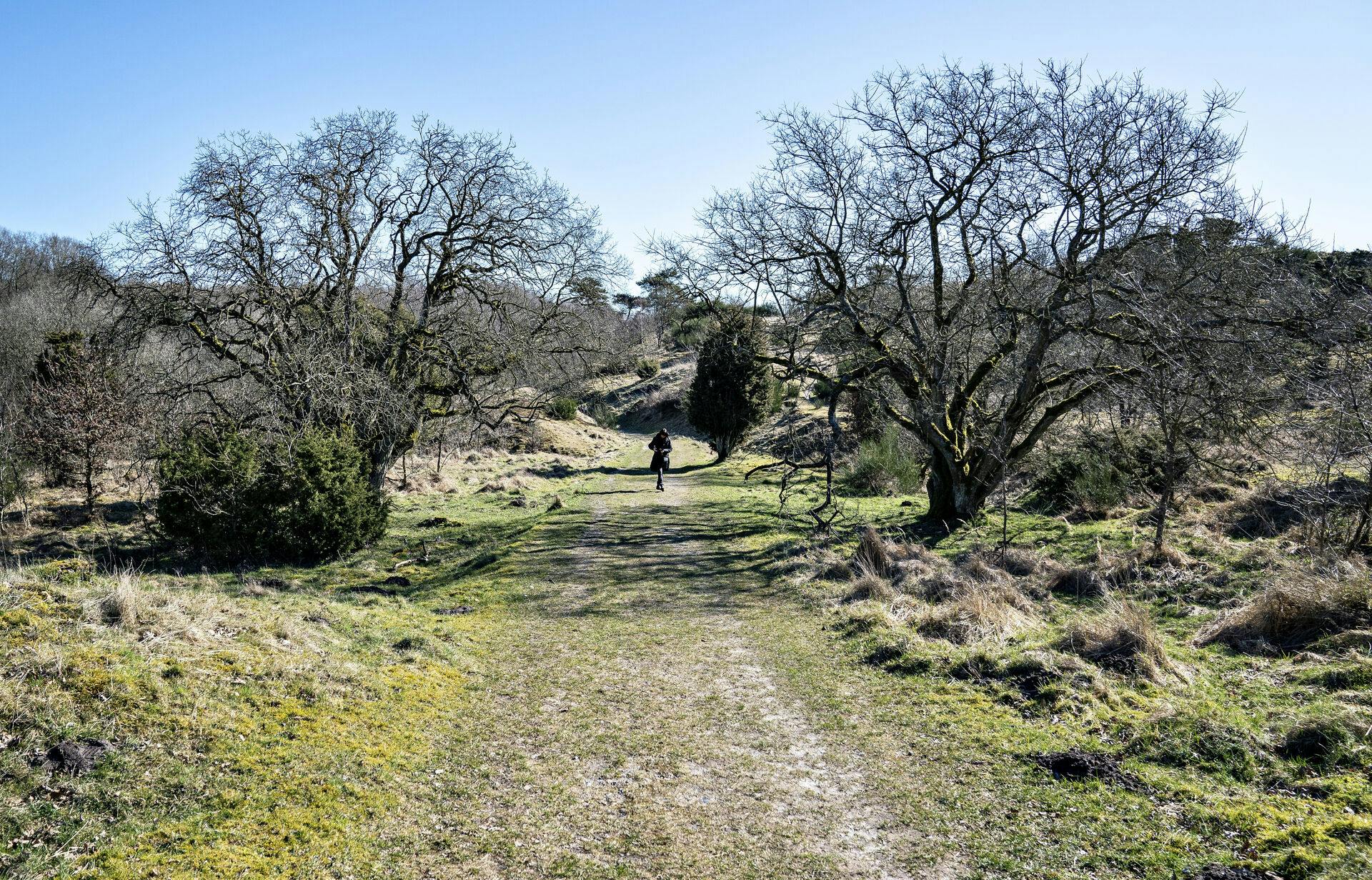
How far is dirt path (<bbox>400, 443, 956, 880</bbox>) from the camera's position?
13.3 feet

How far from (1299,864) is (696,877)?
275 centimetres

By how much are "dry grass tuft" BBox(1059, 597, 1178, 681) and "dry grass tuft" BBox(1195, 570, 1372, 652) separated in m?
0.80

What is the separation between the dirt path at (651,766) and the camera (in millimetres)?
4066

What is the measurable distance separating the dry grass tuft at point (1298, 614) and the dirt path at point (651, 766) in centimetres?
391

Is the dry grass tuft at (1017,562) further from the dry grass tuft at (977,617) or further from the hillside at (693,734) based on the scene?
the dry grass tuft at (977,617)

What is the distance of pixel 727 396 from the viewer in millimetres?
30078

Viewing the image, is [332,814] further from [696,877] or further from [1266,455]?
[1266,455]

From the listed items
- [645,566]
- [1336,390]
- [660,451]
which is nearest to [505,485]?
[660,451]

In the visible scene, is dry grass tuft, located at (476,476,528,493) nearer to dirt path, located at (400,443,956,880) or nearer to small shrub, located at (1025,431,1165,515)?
dirt path, located at (400,443,956,880)

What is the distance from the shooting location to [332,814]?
13.6 feet

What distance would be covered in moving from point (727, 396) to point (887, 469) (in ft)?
32.0

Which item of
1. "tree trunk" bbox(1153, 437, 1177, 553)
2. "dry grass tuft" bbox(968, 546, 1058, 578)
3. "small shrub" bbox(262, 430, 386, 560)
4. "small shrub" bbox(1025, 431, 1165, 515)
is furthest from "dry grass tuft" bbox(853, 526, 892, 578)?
"small shrub" bbox(262, 430, 386, 560)

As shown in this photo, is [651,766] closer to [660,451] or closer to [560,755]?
[560,755]

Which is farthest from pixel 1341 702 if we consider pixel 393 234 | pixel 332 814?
pixel 393 234
